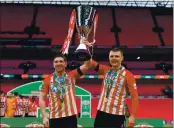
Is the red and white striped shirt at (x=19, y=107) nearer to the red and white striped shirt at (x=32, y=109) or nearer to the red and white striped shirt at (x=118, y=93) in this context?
the red and white striped shirt at (x=32, y=109)

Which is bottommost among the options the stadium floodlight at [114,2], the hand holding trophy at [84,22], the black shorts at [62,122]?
the black shorts at [62,122]

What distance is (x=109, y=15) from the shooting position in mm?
20656

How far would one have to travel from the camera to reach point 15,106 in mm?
12156

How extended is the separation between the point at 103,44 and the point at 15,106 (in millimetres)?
6728

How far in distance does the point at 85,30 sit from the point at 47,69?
12.5m

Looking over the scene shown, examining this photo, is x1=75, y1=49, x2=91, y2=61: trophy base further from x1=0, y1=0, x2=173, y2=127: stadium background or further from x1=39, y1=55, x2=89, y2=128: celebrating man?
x1=0, y1=0, x2=173, y2=127: stadium background

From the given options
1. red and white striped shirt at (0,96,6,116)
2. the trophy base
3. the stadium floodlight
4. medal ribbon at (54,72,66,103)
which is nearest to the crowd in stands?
red and white striped shirt at (0,96,6,116)


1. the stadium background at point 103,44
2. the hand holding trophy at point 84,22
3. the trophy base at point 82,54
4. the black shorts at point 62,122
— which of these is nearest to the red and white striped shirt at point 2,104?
the stadium background at point 103,44

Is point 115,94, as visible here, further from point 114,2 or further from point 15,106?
point 114,2

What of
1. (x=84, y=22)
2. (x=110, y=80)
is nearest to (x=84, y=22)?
(x=84, y=22)

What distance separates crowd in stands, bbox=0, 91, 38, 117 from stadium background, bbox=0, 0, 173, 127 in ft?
8.11

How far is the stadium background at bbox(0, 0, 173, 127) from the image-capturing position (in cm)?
1617

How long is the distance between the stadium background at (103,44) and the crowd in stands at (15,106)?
247 cm

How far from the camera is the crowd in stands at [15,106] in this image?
39.6ft
